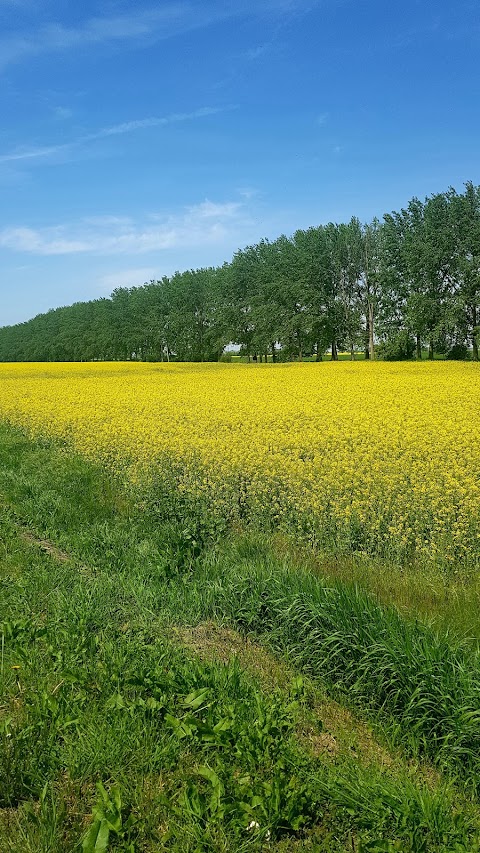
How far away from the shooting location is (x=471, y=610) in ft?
15.0


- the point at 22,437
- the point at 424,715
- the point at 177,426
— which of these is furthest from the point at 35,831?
the point at 22,437

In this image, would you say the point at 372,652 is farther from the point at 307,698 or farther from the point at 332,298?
the point at 332,298

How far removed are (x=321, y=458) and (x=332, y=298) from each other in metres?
53.2

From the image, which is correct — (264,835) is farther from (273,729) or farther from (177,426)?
(177,426)

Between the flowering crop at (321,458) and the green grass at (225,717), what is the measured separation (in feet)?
4.86

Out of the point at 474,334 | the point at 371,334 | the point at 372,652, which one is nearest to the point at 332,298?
the point at 371,334

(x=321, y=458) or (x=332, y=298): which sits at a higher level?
(x=332, y=298)

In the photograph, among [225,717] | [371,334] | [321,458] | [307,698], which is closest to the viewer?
[225,717]

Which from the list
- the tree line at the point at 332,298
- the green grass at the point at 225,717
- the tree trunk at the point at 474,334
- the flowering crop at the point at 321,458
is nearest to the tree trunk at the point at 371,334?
the tree line at the point at 332,298

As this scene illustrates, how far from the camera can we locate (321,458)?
841cm

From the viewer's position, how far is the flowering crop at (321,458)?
252 inches

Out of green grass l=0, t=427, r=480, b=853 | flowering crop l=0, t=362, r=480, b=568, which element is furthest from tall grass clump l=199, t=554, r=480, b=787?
flowering crop l=0, t=362, r=480, b=568

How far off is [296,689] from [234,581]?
155cm

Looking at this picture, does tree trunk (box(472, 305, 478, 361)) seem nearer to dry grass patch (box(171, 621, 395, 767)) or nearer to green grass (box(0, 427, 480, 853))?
green grass (box(0, 427, 480, 853))
